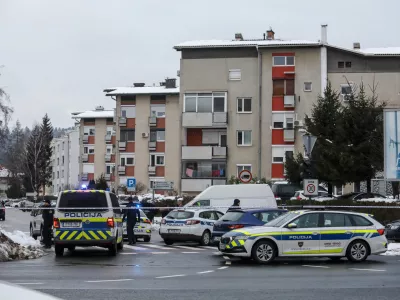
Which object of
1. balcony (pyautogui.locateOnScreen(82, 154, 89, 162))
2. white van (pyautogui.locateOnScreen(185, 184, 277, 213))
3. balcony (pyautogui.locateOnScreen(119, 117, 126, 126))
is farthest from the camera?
balcony (pyautogui.locateOnScreen(82, 154, 89, 162))

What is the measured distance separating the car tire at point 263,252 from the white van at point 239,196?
12.5 metres

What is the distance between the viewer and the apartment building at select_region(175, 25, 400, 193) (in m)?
59.1

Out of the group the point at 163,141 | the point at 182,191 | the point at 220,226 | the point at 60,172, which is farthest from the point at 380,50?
the point at 60,172

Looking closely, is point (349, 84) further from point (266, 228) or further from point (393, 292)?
point (393, 292)

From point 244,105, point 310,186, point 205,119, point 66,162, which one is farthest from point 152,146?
point 310,186

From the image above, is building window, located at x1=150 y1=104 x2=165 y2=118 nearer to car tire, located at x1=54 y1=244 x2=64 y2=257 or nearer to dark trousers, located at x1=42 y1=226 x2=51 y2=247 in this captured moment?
dark trousers, located at x1=42 y1=226 x2=51 y2=247

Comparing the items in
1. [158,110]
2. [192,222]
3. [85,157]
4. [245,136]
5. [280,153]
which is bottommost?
[192,222]

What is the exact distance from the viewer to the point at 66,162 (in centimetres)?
12619

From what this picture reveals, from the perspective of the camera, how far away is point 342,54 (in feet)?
195

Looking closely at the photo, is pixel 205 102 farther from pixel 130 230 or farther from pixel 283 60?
pixel 130 230

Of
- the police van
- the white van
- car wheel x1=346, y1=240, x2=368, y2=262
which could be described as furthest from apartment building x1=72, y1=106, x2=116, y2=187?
car wheel x1=346, y1=240, x2=368, y2=262

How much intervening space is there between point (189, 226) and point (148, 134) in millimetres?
54465

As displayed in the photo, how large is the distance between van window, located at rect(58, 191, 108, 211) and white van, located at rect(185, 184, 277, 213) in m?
11.0

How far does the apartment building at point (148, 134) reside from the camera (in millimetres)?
81062
